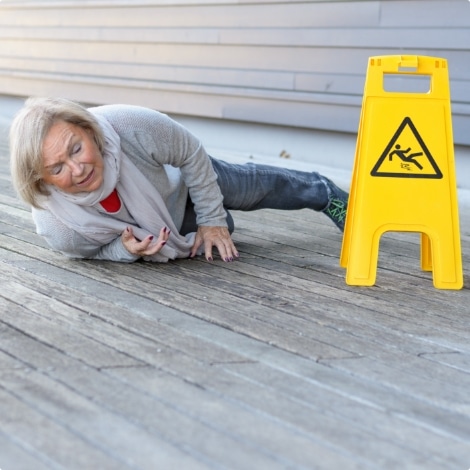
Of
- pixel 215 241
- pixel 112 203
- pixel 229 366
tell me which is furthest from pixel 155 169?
pixel 229 366

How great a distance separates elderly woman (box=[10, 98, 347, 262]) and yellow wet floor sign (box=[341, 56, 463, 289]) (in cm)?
56

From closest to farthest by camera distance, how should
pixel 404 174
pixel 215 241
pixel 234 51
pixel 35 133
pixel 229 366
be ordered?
pixel 229 366 < pixel 35 133 < pixel 404 174 < pixel 215 241 < pixel 234 51

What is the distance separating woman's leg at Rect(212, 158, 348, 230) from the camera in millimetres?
3613

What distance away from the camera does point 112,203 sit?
10.6 ft

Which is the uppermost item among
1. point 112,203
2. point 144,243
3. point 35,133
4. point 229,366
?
point 35,133

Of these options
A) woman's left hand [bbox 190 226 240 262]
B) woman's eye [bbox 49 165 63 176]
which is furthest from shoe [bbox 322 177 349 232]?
woman's eye [bbox 49 165 63 176]

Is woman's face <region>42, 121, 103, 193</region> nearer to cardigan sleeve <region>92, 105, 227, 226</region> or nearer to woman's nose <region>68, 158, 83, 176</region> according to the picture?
woman's nose <region>68, 158, 83, 176</region>

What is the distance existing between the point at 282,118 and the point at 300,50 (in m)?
0.47

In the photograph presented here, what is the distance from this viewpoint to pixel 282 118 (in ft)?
20.4

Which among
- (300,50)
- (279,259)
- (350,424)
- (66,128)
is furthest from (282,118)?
(350,424)

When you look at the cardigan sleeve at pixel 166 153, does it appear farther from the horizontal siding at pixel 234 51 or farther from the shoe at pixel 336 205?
the horizontal siding at pixel 234 51

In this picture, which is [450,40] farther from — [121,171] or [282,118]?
[121,171]

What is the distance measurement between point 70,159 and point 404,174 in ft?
3.64

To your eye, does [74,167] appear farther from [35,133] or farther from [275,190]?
[275,190]
